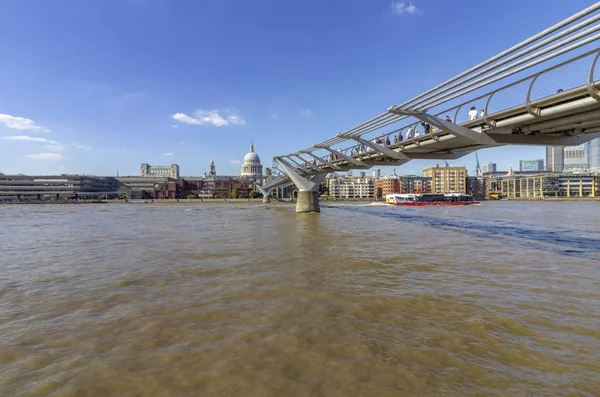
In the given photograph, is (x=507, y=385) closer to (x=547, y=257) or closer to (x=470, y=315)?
(x=470, y=315)

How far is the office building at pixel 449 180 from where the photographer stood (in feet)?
480

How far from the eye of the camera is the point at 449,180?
149 m

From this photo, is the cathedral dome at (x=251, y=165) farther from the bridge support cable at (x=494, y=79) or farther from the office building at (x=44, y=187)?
the bridge support cable at (x=494, y=79)

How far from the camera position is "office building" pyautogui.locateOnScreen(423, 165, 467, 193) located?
14638cm

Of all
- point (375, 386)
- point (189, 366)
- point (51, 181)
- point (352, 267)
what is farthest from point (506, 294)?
point (51, 181)

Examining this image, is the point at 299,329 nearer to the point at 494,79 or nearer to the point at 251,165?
the point at 494,79

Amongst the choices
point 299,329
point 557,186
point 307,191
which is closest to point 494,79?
point 299,329

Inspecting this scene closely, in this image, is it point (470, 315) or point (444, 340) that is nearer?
point (444, 340)

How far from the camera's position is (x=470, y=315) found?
6191 mm

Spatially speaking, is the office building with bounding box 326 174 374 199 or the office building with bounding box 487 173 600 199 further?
the office building with bounding box 326 174 374 199

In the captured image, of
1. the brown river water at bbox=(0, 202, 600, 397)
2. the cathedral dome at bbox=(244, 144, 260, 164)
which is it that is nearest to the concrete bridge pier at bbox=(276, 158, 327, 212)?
the brown river water at bbox=(0, 202, 600, 397)

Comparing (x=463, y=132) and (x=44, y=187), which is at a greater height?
(x=44, y=187)

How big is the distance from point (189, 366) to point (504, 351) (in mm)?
4424

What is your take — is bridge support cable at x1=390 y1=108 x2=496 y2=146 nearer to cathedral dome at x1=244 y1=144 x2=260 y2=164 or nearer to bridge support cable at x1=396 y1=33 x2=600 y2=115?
bridge support cable at x1=396 y1=33 x2=600 y2=115
